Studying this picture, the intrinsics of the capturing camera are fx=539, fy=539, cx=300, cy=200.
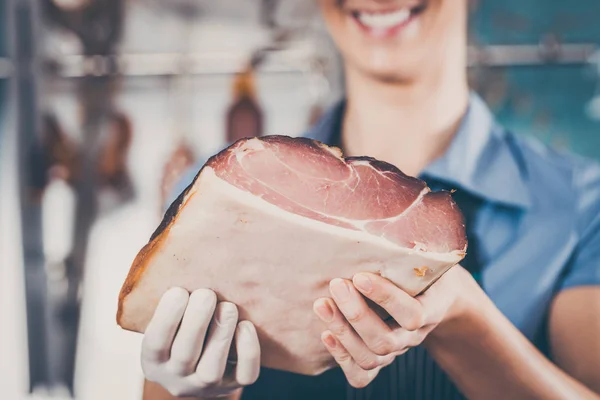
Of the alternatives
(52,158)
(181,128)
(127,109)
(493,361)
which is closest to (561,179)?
(493,361)

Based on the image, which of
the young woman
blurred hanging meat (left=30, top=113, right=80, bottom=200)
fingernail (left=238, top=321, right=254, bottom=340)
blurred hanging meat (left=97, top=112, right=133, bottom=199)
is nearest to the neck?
the young woman

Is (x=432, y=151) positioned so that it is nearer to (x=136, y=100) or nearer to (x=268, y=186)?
(x=268, y=186)

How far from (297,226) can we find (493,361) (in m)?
0.43

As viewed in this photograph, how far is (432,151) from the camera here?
91cm

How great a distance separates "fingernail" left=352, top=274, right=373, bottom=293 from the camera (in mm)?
592

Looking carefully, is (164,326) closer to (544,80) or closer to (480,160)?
(480,160)

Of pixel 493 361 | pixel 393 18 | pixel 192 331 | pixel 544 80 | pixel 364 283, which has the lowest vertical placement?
pixel 493 361

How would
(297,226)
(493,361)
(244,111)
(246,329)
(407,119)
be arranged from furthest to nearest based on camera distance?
(244,111) < (407,119) < (493,361) < (246,329) < (297,226)

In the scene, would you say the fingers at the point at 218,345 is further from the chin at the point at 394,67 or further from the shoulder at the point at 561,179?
the shoulder at the point at 561,179

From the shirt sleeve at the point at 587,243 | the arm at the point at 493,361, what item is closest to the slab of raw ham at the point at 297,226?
the arm at the point at 493,361

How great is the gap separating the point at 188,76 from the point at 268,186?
0.62 m

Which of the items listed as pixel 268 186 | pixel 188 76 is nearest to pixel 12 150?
pixel 188 76

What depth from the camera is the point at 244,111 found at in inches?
41.4

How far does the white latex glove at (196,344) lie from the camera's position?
0.64 meters
